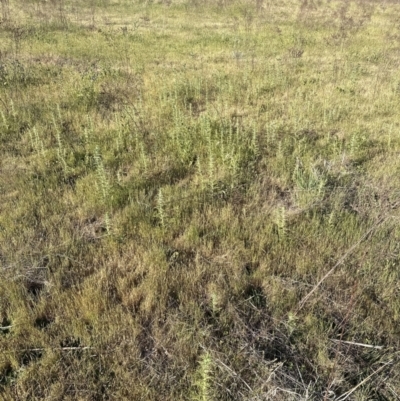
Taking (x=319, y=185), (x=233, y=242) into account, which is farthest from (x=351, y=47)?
(x=233, y=242)

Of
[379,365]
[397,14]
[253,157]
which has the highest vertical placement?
[397,14]

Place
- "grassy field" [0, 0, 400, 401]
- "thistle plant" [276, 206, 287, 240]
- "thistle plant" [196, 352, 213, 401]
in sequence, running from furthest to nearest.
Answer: "thistle plant" [276, 206, 287, 240] → "grassy field" [0, 0, 400, 401] → "thistle plant" [196, 352, 213, 401]

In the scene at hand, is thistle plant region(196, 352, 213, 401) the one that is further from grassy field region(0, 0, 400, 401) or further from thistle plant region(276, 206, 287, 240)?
thistle plant region(276, 206, 287, 240)

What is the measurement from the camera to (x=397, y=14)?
17.0 meters

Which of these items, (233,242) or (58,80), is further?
(58,80)

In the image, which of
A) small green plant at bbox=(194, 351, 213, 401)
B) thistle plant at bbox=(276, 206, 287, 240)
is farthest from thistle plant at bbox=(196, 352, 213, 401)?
thistle plant at bbox=(276, 206, 287, 240)

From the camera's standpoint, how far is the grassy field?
7.68ft

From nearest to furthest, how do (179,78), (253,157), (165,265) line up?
(165,265) < (253,157) < (179,78)

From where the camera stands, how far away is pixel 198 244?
11.2 feet

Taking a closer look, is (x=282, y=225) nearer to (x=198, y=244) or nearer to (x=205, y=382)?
(x=198, y=244)

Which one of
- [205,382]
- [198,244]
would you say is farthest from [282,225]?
[205,382]

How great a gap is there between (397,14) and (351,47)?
752 centimetres

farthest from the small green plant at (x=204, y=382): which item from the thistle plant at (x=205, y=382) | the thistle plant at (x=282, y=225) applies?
the thistle plant at (x=282, y=225)

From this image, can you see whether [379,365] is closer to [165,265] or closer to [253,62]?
[165,265]
